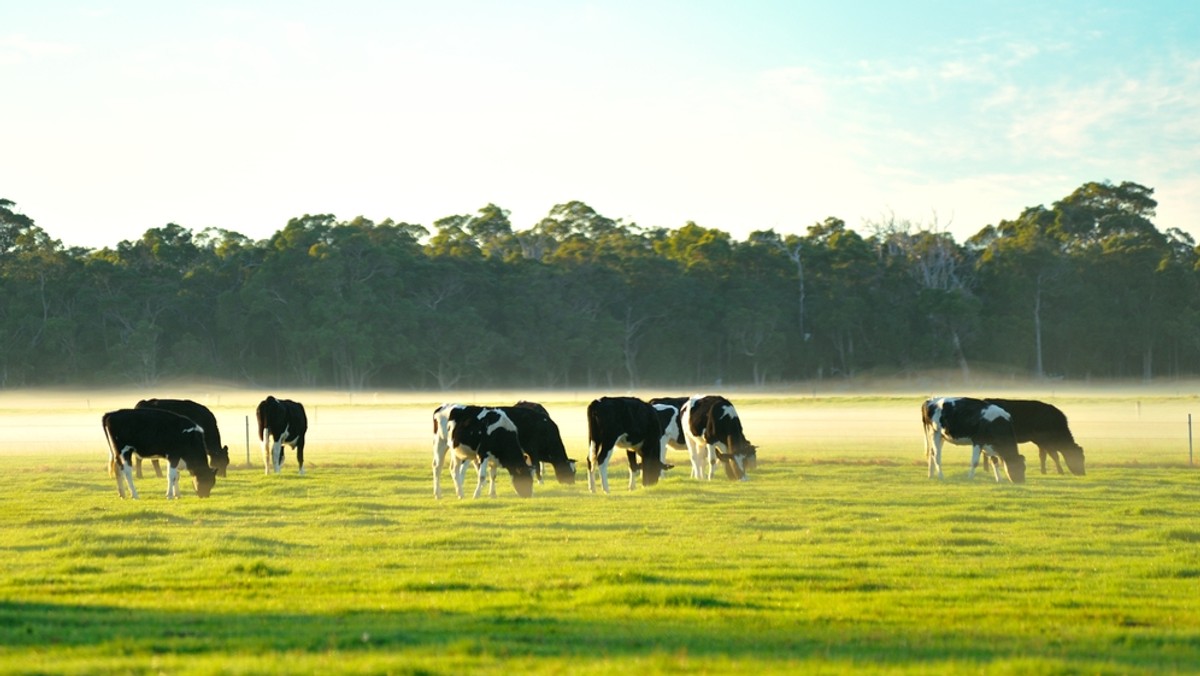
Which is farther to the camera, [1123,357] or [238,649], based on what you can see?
[1123,357]

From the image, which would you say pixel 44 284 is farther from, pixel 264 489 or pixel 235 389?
pixel 264 489

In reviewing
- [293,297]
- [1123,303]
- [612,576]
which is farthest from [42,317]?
[612,576]

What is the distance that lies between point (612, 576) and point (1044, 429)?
20227 millimetres

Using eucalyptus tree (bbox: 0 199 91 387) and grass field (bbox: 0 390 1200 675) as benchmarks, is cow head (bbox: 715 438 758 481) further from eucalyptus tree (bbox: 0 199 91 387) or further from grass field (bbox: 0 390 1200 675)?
eucalyptus tree (bbox: 0 199 91 387)

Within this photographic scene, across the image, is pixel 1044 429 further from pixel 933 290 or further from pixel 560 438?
pixel 933 290

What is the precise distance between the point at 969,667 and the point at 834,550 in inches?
293

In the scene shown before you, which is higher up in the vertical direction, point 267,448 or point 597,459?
point 267,448

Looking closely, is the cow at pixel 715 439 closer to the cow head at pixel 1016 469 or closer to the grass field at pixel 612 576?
the grass field at pixel 612 576

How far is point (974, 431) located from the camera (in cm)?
2950

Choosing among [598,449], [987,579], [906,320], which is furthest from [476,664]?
[906,320]

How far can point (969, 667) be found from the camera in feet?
31.5

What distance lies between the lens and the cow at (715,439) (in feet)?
95.6

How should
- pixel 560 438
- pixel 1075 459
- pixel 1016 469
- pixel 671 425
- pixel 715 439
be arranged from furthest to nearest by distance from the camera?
pixel 671 425
pixel 1075 459
pixel 715 439
pixel 560 438
pixel 1016 469

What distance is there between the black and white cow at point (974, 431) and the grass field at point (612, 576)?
88 cm
